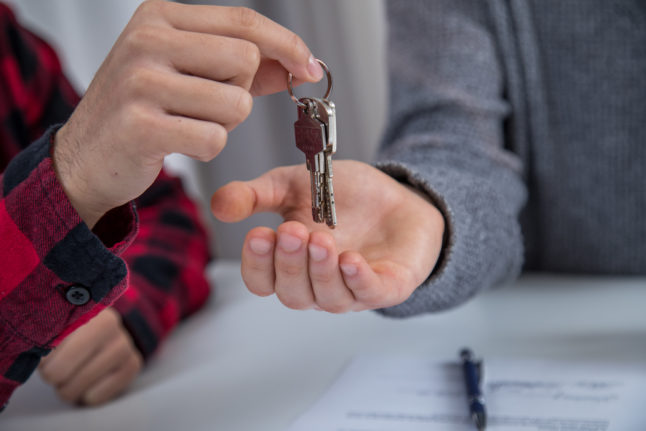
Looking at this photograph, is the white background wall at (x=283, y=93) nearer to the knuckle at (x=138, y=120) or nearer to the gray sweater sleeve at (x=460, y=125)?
the gray sweater sleeve at (x=460, y=125)

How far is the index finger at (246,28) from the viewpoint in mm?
505

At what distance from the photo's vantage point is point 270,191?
2.00ft

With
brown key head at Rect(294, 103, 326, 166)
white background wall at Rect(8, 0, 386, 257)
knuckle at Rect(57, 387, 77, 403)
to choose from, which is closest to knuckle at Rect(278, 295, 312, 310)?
brown key head at Rect(294, 103, 326, 166)

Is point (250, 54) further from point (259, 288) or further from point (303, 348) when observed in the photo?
point (303, 348)

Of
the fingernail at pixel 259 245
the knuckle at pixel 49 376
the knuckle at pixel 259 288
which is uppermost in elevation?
the fingernail at pixel 259 245

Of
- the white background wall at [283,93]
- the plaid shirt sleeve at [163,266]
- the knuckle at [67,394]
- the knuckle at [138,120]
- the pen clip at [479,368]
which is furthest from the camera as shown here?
the white background wall at [283,93]

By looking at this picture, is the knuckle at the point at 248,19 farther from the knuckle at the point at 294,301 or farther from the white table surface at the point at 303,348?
the white table surface at the point at 303,348

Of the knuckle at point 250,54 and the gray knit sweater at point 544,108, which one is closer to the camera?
the knuckle at point 250,54

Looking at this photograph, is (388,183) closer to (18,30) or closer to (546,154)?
(546,154)

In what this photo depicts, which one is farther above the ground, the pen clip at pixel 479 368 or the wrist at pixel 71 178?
the wrist at pixel 71 178

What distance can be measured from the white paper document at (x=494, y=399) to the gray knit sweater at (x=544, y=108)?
0.79 feet

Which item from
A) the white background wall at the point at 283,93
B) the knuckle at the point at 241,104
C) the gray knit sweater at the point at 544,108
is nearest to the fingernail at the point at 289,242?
the knuckle at the point at 241,104

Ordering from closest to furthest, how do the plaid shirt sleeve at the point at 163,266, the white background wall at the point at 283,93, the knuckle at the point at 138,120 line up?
the knuckle at the point at 138,120 → the plaid shirt sleeve at the point at 163,266 → the white background wall at the point at 283,93

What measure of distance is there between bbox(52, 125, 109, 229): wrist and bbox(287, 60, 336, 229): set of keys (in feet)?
0.70
